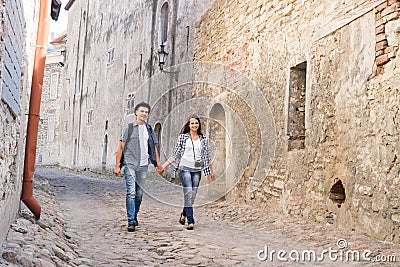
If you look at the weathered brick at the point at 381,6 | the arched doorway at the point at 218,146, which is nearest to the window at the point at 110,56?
the arched doorway at the point at 218,146

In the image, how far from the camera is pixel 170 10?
44.1ft

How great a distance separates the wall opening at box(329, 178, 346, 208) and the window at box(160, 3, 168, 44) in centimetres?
972

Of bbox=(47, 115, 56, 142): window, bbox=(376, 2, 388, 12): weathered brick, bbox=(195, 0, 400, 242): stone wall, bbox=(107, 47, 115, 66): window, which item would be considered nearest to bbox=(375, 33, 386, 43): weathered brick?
bbox=(195, 0, 400, 242): stone wall

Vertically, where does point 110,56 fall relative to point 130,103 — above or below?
above

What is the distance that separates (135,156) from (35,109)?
3.94 feet

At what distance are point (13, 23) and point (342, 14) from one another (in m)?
3.60

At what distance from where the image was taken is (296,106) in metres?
6.25

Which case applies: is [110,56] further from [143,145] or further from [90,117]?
[143,145]

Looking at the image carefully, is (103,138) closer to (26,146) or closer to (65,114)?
(65,114)

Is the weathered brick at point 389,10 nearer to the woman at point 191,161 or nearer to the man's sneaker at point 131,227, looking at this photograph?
the woman at point 191,161

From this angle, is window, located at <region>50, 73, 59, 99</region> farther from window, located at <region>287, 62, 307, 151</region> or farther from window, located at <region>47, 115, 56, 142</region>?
window, located at <region>287, 62, 307, 151</region>

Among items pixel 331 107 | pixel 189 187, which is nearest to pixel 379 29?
pixel 331 107

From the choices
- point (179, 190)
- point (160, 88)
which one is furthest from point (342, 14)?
point (160, 88)

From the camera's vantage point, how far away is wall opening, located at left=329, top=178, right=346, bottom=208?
16.6ft
